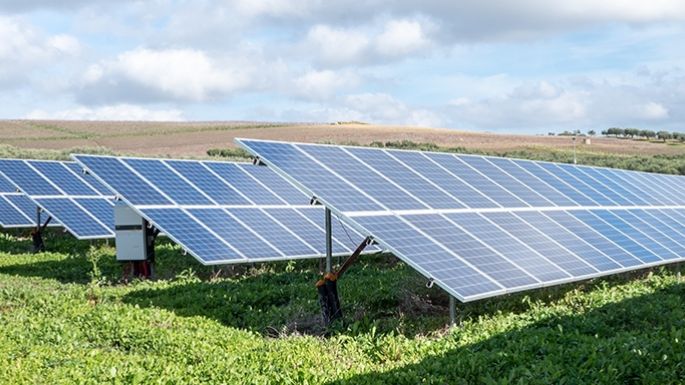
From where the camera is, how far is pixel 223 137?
70.1 meters

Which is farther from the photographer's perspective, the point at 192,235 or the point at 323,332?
the point at 192,235

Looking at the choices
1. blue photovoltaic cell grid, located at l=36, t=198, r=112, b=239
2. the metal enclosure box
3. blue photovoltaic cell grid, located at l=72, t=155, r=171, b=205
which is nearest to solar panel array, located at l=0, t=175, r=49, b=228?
blue photovoltaic cell grid, located at l=36, t=198, r=112, b=239

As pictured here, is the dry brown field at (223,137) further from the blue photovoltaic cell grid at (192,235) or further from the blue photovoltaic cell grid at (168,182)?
the blue photovoltaic cell grid at (192,235)

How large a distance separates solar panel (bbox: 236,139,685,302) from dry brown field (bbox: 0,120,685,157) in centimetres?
4131

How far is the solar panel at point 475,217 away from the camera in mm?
11844

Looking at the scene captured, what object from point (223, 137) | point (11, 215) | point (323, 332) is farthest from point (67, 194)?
point (223, 137)

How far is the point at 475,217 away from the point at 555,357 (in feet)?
17.6

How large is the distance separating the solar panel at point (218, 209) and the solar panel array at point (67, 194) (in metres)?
3.57

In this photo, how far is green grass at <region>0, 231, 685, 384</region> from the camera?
8523 mm

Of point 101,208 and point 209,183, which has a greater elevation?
point 209,183

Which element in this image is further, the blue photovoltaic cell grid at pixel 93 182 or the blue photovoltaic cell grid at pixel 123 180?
the blue photovoltaic cell grid at pixel 93 182

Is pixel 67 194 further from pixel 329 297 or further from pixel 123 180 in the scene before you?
pixel 329 297

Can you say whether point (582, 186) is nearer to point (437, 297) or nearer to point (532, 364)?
point (437, 297)

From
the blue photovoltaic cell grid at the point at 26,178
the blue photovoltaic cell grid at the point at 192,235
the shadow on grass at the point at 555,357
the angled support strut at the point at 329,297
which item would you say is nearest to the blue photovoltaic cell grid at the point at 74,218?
the blue photovoltaic cell grid at the point at 26,178
